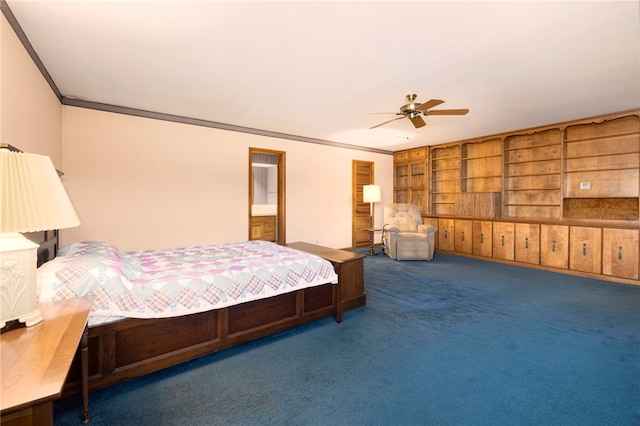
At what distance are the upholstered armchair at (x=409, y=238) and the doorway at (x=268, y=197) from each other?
2.14 metres

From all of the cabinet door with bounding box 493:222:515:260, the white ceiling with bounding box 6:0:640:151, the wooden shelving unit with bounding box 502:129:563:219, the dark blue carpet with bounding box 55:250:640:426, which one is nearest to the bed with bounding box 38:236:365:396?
the dark blue carpet with bounding box 55:250:640:426

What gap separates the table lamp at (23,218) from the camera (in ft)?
3.42

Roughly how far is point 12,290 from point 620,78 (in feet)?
16.8

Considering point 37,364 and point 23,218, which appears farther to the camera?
point 23,218

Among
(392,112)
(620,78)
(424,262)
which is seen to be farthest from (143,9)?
(424,262)

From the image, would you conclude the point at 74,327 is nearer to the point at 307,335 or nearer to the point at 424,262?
the point at 307,335

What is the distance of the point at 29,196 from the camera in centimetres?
108

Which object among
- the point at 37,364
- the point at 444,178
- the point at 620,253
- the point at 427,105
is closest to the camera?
the point at 37,364

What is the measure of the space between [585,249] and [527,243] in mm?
782

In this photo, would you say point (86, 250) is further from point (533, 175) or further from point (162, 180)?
point (533, 175)

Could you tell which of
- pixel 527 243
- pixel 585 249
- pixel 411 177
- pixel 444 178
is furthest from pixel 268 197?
pixel 585 249

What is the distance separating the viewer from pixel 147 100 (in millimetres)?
3781

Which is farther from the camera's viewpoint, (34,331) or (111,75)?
(111,75)

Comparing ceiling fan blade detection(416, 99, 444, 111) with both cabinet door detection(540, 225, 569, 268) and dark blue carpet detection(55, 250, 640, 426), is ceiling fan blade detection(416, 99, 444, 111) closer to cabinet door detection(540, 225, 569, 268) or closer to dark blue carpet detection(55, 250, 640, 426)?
dark blue carpet detection(55, 250, 640, 426)
